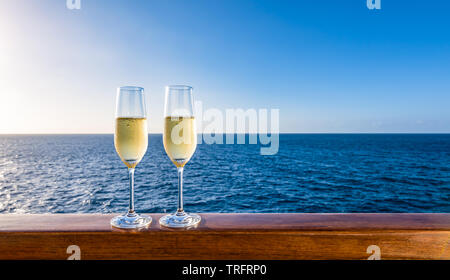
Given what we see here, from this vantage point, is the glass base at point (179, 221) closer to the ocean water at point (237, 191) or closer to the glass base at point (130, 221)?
the glass base at point (130, 221)

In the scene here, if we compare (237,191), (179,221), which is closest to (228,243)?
(179,221)

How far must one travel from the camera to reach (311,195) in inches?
999

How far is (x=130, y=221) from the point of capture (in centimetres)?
103

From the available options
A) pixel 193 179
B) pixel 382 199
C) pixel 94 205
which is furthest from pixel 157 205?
pixel 382 199

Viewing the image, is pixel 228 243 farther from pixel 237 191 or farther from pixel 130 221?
pixel 237 191

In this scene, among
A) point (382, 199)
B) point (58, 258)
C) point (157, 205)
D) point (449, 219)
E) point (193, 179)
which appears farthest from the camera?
point (193, 179)

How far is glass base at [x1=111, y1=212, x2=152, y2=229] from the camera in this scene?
3.32ft

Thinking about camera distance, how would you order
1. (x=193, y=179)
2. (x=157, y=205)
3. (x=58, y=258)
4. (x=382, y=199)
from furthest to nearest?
(x=193, y=179) → (x=382, y=199) → (x=157, y=205) → (x=58, y=258)

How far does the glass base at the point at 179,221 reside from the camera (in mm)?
1021

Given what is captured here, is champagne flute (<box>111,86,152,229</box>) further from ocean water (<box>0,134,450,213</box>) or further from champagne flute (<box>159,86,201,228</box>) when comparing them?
ocean water (<box>0,134,450,213</box>)

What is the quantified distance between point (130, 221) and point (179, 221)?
178 mm

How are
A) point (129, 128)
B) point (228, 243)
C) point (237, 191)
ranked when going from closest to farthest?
point (228, 243) → point (129, 128) → point (237, 191)

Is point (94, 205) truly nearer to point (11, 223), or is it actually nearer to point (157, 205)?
point (157, 205)
